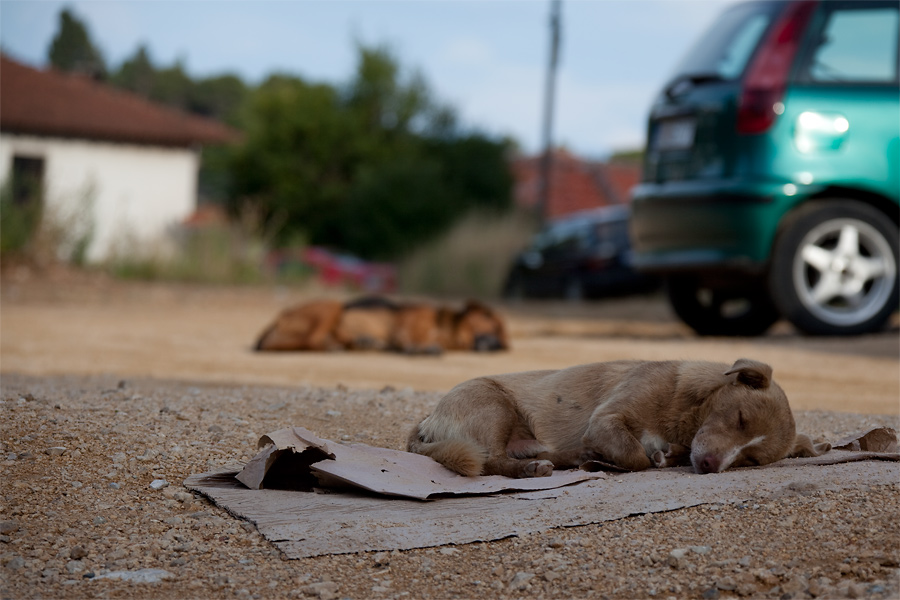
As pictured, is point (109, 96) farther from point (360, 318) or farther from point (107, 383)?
point (107, 383)

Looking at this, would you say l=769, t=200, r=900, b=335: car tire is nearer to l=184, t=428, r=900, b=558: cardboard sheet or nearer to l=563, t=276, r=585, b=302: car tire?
l=184, t=428, r=900, b=558: cardboard sheet

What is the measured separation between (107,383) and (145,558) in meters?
3.57

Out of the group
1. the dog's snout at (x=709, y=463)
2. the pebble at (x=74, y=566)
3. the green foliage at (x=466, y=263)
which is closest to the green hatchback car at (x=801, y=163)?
the dog's snout at (x=709, y=463)

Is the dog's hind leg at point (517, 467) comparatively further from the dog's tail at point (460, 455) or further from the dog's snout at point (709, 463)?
the dog's snout at point (709, 463)

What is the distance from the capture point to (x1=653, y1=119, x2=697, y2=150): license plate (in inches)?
363

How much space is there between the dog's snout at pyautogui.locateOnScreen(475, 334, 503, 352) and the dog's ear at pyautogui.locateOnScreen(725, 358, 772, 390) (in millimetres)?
6395

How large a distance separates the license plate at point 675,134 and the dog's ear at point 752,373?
5.39 meters

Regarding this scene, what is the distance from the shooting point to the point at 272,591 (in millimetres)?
3047

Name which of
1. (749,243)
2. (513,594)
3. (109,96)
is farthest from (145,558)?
(109,96)

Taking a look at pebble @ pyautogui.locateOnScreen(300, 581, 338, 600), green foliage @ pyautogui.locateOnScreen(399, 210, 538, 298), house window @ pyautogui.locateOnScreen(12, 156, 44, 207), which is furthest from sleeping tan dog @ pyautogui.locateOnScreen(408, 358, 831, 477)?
house window @ pyautogui.locateOnScreen(12, 156, 44, 207)

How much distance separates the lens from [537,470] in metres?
4.09

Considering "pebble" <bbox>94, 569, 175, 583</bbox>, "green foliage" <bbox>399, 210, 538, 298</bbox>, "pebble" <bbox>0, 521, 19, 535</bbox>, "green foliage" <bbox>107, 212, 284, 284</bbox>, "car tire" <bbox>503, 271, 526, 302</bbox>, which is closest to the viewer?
"pebble" <bbox>94, 569, 175, 583</bbox>

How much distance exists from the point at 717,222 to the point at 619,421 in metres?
5.18

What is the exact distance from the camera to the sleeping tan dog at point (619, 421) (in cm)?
410
